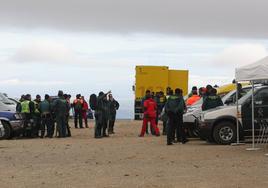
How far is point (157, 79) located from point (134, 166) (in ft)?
81.1

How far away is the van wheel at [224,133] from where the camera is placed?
59.3ft

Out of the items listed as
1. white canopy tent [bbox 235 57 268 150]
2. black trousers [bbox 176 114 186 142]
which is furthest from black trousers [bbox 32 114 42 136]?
white canopy tent [bbox 235 57 268 150]

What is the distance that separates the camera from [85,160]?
46.8ft

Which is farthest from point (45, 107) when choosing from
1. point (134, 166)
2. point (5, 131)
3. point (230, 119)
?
point (134, 166)

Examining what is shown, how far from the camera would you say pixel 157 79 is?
37500mm

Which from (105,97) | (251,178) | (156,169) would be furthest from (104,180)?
(105,97)

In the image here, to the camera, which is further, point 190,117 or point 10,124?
point 10,124

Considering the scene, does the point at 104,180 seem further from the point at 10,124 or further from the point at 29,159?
the point at 10,124

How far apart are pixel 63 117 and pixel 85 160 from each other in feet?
30.5

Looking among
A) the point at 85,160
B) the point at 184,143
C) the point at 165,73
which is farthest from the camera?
the point at 165,73

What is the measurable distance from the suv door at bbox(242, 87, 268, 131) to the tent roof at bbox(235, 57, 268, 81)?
84.9 inches

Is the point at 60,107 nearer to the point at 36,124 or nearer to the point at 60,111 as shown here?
the point at 60,111

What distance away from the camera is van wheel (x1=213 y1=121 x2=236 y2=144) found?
712 inches

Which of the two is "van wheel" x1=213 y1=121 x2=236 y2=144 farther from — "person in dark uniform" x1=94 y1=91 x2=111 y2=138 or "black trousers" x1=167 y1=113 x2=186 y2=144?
"person in dark uniform" x1=94 y1=91 x2=111 y2=138
